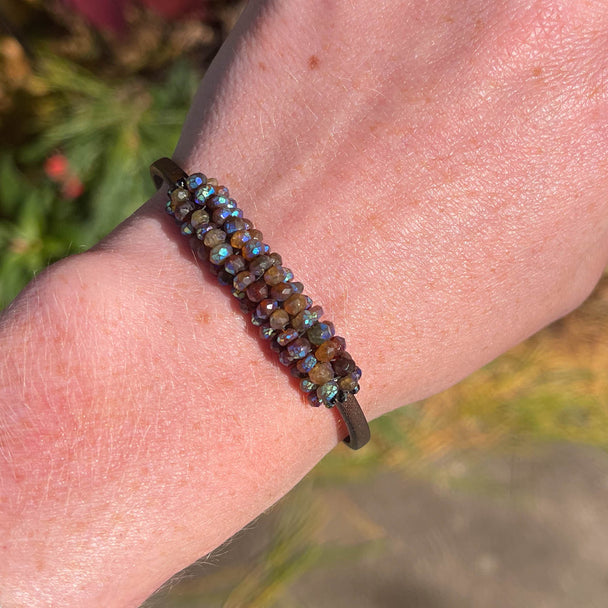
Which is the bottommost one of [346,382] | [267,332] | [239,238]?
[346,382]

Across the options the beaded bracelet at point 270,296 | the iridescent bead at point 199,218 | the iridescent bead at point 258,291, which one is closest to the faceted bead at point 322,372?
the beaded bracelet at point 270,296

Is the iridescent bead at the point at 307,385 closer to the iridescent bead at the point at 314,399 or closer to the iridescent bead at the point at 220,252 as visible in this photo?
the iridescent bead at the point at 314,399

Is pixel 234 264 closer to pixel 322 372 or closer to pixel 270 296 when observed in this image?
pixel 270 296

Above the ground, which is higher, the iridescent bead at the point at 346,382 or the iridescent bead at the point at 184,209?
the iridescent bead at the point at 184,209

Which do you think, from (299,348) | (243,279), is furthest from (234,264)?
(299,348)

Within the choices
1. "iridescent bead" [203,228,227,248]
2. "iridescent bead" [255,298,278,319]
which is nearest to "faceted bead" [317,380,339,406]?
"iridescent bead" [255,298,278,319]
